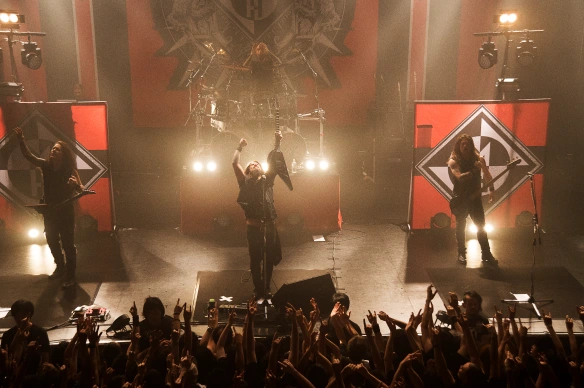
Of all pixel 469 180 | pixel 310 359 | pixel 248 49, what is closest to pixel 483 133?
pixel 469 180

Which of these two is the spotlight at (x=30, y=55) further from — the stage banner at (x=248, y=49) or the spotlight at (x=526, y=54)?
the spotlight at (x=526, y=54)

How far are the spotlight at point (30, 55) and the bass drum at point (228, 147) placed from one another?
3.21 meters

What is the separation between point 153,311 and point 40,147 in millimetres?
5142

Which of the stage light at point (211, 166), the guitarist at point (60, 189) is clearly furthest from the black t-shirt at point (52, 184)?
the stage light at point (211, 166)

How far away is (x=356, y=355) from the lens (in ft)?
15.2

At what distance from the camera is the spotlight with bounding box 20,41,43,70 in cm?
1026

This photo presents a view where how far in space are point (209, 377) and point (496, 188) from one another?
23.0ft

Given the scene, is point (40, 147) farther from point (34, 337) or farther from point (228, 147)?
point (34, 337)

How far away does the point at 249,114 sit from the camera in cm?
1120

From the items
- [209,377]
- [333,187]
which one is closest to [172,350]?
[209,377]

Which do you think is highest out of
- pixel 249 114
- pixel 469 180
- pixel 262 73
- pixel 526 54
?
pixel 526 54

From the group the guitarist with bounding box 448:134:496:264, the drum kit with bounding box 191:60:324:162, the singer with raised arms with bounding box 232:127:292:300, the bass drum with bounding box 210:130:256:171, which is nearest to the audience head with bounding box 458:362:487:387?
the singer with raised arms with bounding box 232:127:292:300

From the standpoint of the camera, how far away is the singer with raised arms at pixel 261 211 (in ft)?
23.7

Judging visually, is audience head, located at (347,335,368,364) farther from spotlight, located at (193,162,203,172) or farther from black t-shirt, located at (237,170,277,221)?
spotlight, located at (193,162,203,172)
